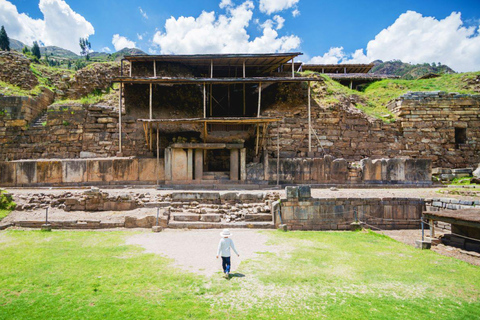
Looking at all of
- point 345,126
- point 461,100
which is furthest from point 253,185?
point 461,100

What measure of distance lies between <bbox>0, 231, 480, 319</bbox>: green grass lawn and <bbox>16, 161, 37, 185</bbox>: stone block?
7.87 m

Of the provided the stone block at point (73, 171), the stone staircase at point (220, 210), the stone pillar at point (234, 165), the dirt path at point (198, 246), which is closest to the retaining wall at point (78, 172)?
the stone block at point (73, 171)

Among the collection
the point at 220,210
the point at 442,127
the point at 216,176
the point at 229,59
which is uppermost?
the point at 229,59

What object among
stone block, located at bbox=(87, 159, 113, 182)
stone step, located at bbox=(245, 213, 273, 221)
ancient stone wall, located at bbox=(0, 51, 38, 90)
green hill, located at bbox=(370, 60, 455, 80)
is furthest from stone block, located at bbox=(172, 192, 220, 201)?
green hill, located at bbox=(370, 60, 455, 80)

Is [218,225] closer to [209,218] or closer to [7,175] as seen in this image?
[209,218]

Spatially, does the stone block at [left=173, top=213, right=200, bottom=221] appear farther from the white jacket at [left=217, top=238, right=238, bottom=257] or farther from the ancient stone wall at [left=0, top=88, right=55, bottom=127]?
the ancient stone wall at [left=0, top=88, right=55, bottom=127]

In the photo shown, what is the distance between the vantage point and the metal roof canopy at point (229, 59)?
15.7 metres

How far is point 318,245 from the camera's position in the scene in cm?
709

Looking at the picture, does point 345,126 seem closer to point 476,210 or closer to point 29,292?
point 476,210

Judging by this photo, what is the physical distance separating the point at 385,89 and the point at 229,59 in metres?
13.5

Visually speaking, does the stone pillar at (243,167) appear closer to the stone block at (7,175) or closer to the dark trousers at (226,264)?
the dark trousers at (226,264)

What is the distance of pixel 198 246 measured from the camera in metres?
6.84

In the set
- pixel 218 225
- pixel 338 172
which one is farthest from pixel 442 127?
pixel 218 225

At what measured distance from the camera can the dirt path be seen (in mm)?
5512
